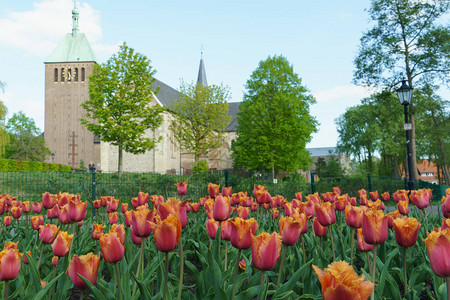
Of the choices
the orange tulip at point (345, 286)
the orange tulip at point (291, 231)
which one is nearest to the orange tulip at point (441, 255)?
the orange tulip at point (345, 286)

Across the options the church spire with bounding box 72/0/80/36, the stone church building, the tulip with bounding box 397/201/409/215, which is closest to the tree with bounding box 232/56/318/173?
the stone church building

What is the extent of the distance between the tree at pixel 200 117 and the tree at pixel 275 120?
7.87ft

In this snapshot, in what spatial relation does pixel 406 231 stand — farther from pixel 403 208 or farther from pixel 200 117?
pixel 200 117

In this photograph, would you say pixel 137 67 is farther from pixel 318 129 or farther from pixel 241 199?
pixel 241 199

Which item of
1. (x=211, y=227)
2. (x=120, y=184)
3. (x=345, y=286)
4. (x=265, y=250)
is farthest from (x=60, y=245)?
(x=120, y=184)

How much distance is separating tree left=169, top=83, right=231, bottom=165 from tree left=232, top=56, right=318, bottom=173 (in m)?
2.40

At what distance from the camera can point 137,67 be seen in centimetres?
2608

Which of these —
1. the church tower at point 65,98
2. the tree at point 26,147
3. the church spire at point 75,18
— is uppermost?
the church spire at point 75,18

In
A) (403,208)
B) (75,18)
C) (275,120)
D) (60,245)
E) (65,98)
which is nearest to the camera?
(60,245)

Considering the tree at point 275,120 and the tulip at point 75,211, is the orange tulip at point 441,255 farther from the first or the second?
the tree at point 275,120

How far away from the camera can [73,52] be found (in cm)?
5738

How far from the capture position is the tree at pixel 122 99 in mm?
25484

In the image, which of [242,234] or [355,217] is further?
[355,217]

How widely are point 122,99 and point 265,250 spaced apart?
2578cm
